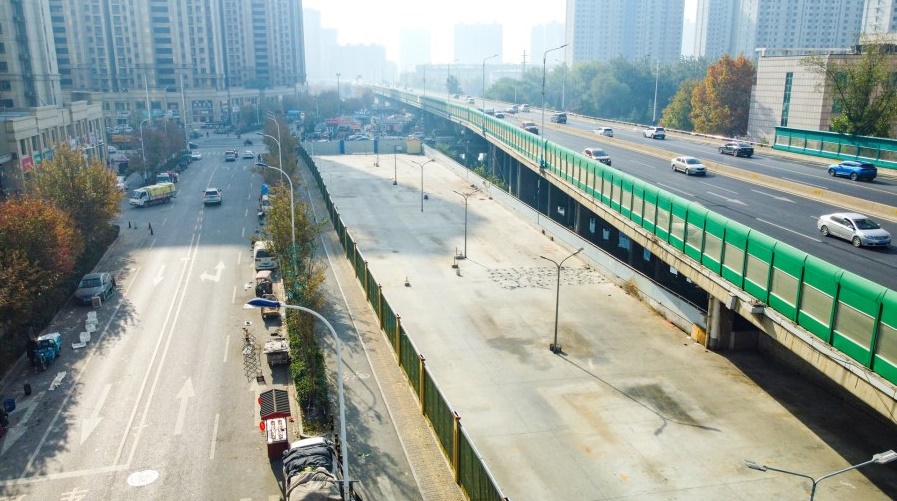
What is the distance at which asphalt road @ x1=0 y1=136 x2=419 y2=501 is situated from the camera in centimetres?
2341

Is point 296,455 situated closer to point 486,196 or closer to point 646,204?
point 646,204

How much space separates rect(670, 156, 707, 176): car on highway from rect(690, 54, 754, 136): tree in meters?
52.0

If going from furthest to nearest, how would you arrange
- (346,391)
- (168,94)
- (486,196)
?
(168,94) < (486,196) < (346,391)

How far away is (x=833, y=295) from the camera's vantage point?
22.7 metres

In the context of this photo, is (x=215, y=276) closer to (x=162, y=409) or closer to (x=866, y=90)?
(x=162, y=409)

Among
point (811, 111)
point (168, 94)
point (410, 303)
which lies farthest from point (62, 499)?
point (168, 94)

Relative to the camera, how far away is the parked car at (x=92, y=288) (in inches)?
1612

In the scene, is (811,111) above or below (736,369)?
above

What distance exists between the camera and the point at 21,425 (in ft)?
89.5

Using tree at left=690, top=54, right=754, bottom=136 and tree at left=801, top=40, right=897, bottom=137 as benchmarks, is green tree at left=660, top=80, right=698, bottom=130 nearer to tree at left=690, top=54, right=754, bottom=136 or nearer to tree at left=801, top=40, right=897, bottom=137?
tree at left=690, top=54, right=754, bottom=136

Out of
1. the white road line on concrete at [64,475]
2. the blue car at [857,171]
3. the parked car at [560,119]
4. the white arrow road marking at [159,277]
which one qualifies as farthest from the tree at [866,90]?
the white road line on concrete at [64,475]

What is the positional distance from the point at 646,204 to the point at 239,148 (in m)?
108

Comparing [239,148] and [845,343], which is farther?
[239,148]

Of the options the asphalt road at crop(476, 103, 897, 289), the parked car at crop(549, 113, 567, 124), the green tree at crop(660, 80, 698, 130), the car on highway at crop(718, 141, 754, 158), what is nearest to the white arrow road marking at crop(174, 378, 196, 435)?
the asphalt road at crop(476, 103, 897, 289)
